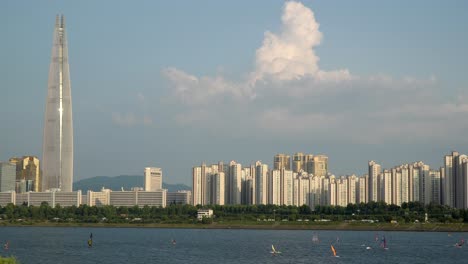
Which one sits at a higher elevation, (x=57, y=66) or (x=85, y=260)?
(x=57, y=66)

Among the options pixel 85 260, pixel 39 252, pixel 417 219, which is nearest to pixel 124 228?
pixel 417 219

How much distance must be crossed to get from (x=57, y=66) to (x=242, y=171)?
160 ft

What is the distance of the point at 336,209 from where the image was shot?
14425cm

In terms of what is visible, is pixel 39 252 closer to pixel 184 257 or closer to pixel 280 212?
pixel 184 257

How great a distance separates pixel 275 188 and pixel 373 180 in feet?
65.5

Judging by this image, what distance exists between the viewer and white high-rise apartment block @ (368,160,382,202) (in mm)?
164500

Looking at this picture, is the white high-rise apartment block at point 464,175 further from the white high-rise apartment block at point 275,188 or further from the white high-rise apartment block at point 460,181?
the white high-rise apartment block at point 275,188

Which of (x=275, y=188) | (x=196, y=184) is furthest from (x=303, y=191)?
(x=196, y=184)

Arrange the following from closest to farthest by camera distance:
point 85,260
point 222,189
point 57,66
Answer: point 85,260 < point 222,189 < point 57,66

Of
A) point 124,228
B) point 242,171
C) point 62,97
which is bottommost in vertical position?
point 124,228

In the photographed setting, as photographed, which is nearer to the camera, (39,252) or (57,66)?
(39,252)

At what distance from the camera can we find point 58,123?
636 ft

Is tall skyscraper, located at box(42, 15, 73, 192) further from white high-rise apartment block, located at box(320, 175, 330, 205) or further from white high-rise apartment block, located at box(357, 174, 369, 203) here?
white high-rise apartment block, located at box(357, 174, 369, 203)

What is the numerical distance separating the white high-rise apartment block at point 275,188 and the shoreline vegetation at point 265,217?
18.0 meters
